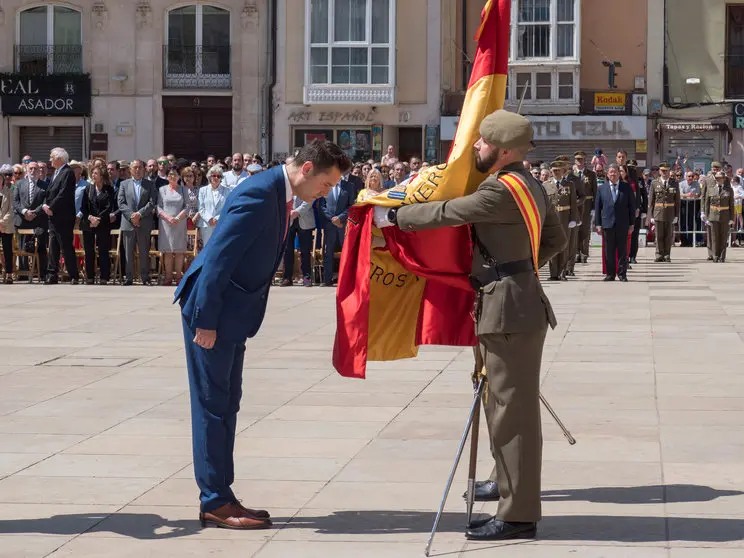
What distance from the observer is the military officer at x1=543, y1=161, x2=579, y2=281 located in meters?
22.5

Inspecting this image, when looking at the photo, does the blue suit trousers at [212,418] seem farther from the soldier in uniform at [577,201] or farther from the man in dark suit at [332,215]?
the soldier in uniform at [577,201]

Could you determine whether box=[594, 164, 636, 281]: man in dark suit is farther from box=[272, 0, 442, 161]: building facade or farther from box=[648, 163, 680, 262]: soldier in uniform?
box=[272, 0, 442, 161]: building facade

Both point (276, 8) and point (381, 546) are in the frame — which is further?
point (276, 8)

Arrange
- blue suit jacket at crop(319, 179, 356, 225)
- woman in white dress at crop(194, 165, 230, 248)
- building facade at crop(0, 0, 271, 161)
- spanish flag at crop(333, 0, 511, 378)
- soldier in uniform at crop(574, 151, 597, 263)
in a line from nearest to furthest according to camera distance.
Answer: spanish flag at crop(333, 0, 511, 378), blue suit jacket at crop(319, 179, 356, 225), woman in white dress at crop(194, 165, 230, 248), soldier in uniform at crop(574, 151, 597, 263), building facade at crop(0, 0, 271, 161)

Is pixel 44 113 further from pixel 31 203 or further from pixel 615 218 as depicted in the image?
pixel 615 218

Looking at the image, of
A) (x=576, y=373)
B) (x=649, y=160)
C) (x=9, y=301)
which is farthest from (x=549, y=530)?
(x=649, y=160)

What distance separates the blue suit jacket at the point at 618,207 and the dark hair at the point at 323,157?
52.5 feet

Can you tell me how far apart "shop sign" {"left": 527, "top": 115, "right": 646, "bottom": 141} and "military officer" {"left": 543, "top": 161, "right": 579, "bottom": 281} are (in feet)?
50.7

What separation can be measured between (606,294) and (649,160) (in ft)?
62.6

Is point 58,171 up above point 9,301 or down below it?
above

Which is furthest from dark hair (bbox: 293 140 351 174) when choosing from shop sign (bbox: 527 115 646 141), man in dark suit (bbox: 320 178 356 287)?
shop sign (bbox: 527 115 646 141)

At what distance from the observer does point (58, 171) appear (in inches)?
860

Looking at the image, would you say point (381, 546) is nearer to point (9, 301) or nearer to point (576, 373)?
point (576, 373)

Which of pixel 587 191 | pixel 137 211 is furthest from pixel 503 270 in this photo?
pixel 587 191
